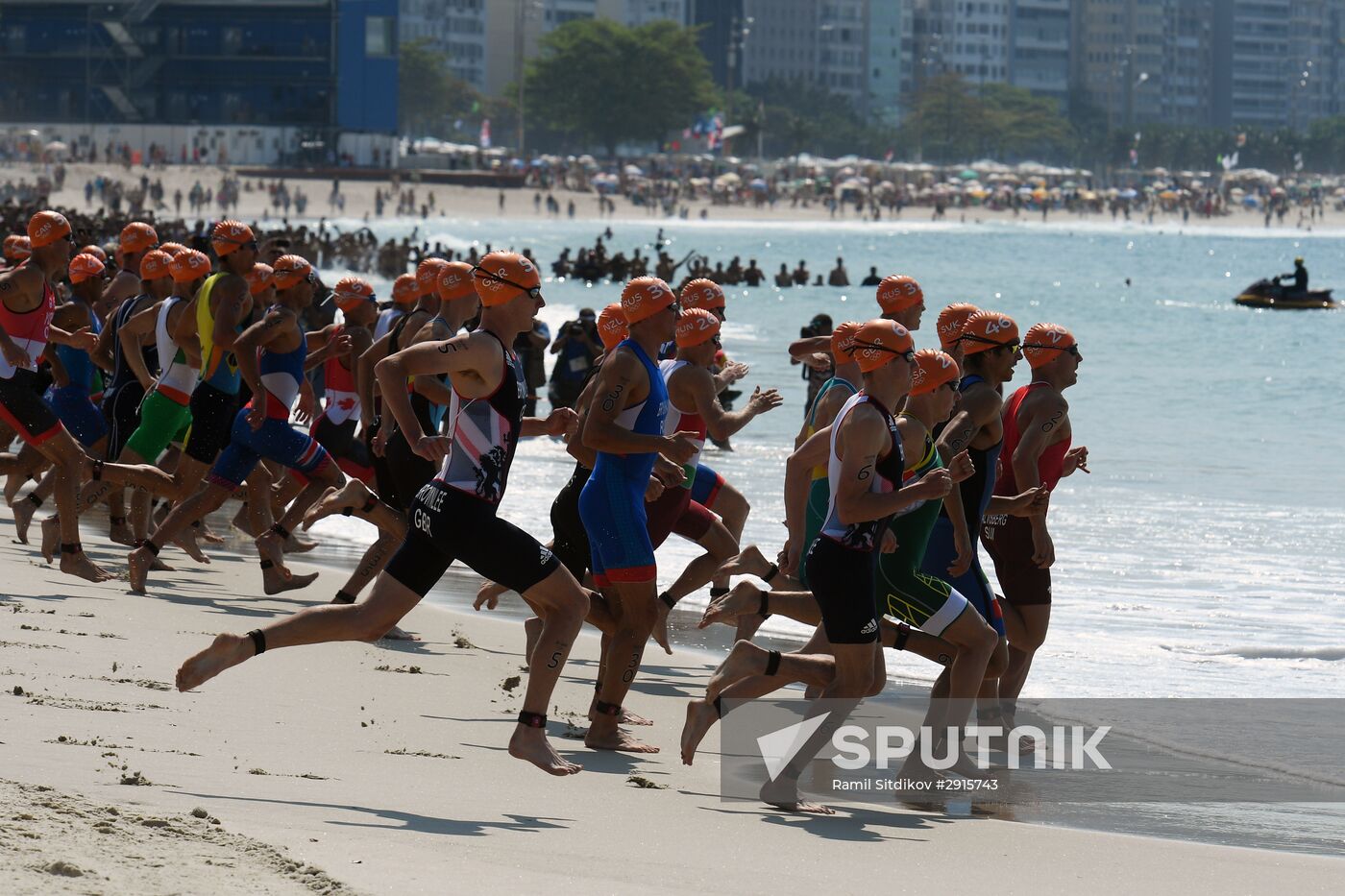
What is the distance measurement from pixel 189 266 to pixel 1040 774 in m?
5.09

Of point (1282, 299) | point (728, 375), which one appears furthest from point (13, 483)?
point (1282, 299)

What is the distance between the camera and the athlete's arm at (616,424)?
6.69 m

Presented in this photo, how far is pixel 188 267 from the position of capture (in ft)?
33.0

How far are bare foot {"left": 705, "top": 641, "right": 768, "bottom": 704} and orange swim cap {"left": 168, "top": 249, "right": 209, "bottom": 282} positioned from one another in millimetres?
4737

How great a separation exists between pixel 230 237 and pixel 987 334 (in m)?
4.19

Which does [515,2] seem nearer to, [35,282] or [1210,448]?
[1210,448]

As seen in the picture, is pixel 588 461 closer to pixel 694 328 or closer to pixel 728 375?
pixel 694 328

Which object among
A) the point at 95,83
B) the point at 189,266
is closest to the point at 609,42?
the point at 95,83

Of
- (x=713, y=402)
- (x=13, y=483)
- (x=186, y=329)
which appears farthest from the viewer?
(x=13, y=483)

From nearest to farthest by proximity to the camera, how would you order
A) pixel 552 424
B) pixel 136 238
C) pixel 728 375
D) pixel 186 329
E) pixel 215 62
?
1. pixel 552 424
2. pixel 728 375
3. pixel 186 329
4. pixel 136 238
5. pixel 215 62

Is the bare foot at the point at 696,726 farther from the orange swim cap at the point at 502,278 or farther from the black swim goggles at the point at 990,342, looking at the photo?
the black swim goggles at the point at 990,342

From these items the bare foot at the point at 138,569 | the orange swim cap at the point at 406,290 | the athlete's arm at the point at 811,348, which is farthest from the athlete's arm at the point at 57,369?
the athlete's arm at the point at 811,348

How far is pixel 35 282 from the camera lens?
943 cm

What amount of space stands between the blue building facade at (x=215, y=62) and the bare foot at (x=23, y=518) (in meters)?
98.8
